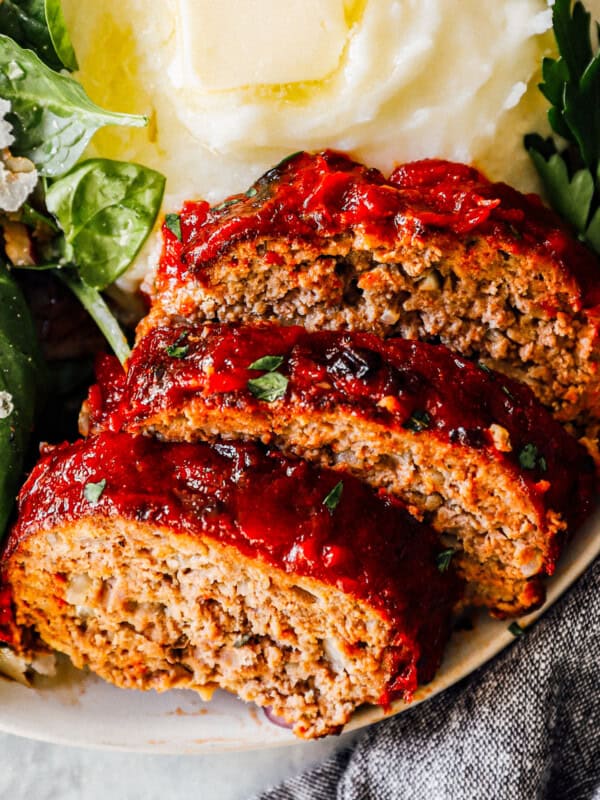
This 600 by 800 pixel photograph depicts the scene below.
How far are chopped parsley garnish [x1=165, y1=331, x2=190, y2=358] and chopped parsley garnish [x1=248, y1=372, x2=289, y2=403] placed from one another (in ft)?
0.97

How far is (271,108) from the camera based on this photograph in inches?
155

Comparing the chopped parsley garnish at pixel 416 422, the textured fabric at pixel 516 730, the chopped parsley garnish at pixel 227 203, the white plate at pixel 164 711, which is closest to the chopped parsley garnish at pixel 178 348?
the chopped parsley garnish at pixel 227 203

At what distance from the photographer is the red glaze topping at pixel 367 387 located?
136 inches

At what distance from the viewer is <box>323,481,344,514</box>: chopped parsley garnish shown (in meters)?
3.51

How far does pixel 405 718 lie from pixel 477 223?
229 cm

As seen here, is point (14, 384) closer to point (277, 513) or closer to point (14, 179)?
point (14, 179)

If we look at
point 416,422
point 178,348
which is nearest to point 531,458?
point 416,422

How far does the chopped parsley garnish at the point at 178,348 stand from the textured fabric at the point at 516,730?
198cm

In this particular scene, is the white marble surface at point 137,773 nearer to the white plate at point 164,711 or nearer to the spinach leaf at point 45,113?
the white plate at point 164,711

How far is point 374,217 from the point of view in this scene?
11.8ft

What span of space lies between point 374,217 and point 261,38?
35.3 inches

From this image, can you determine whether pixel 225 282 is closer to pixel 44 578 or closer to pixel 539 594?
pixel 44 578

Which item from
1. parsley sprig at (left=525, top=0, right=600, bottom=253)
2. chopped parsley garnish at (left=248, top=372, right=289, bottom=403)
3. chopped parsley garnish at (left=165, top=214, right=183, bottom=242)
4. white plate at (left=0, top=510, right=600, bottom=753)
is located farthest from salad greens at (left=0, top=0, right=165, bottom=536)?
parsley sprig at (left=525, top=0, right=600, bottom=253)

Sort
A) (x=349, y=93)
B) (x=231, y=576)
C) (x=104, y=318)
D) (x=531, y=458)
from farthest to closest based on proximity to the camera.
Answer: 1. (x=104, y=318)
2. (x=349, y=93)
3. (x=231, y=576)
4. (x=531, y=458)
